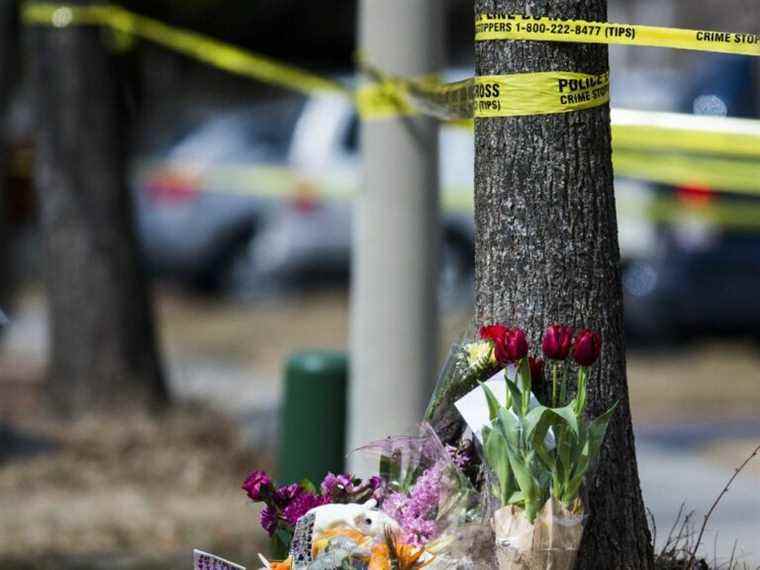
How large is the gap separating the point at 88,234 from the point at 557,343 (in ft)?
17.7

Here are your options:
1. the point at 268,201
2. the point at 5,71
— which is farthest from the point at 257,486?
the point at 268,201

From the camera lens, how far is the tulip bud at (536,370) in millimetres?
3471

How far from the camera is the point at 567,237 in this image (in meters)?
3.57

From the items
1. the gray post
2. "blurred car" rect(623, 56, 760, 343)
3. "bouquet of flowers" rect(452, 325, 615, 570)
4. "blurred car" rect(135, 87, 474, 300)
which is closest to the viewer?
"bouquet of flowers" rect(452, 325, 615, 570)

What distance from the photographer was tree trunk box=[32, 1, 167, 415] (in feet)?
27.3

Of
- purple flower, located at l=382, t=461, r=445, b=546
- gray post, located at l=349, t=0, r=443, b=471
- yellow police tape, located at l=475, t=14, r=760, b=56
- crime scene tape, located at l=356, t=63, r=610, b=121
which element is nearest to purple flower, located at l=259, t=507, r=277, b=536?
purple flower, located at l=382, t=461, r=445, b=546

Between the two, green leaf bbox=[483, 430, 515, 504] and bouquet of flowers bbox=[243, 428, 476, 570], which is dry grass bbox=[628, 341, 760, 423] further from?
green leaf bbox=[483, 430, 515, 504]

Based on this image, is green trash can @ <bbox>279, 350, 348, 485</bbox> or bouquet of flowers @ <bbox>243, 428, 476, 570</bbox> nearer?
bouquet of flowers @ <bbox>243, 428, 476, 570</bbox>

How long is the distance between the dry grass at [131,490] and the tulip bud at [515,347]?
3316 mm

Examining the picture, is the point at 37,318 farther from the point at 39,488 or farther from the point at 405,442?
the point at 405,442

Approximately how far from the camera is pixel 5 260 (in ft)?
31.3

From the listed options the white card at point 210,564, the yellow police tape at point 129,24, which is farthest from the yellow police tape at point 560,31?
the yellow police tape at point 129,24

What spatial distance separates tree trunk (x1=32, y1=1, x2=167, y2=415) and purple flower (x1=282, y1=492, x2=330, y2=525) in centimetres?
494

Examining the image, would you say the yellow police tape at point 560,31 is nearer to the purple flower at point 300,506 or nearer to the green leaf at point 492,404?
the green leaf at point 492,404
